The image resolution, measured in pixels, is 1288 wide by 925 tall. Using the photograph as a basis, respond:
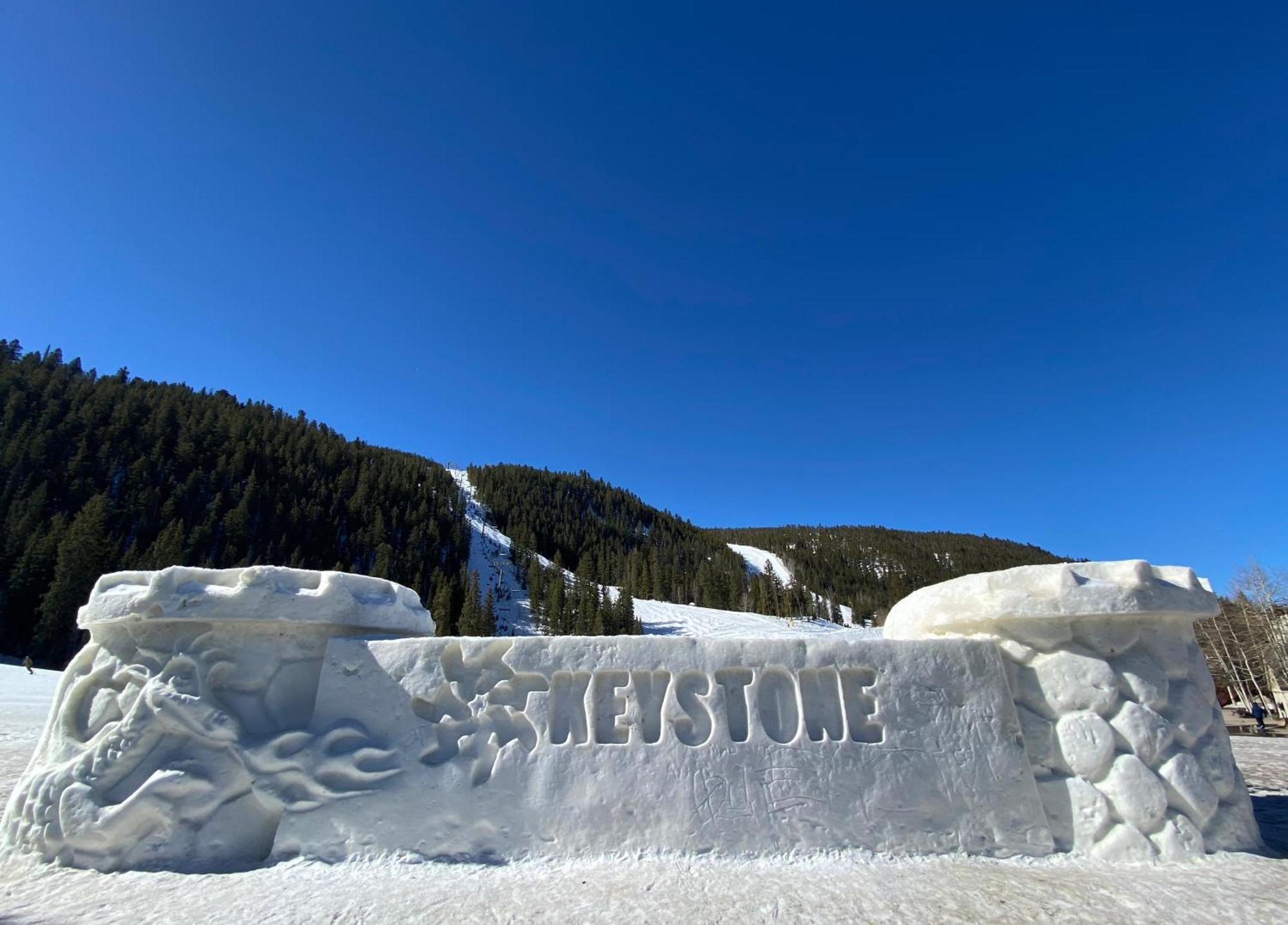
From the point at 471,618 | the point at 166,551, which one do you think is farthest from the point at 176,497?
the point at 471,618

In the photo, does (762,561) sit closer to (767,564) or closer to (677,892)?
(767,564)

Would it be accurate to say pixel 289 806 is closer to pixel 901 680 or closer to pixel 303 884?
pixel 303 884

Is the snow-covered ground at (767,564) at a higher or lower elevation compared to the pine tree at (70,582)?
higher

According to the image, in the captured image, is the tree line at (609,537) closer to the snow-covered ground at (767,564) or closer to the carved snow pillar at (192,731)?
the snow-covered ground at (767,564)

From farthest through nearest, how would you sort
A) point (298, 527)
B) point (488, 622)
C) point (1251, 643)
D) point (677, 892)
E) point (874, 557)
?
point (874, 557), point (298, 527), point (488, 622), point (1251, 643), point (677, 892)

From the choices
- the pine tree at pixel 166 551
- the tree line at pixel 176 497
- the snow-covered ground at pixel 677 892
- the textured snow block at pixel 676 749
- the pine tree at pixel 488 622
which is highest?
the tree line at pixel 176 497

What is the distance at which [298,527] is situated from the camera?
60875mm

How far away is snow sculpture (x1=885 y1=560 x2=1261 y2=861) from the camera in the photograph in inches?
149

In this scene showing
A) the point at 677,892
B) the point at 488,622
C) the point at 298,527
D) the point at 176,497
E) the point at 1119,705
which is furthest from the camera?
the point at 298,527

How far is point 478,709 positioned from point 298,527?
218ft

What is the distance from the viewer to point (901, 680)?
422cm

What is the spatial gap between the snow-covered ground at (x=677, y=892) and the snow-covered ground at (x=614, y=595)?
2347cm

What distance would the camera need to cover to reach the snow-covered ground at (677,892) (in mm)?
3098

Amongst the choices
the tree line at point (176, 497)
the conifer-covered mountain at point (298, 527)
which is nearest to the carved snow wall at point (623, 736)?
the conifer-covered mountain at point (298, 527)
